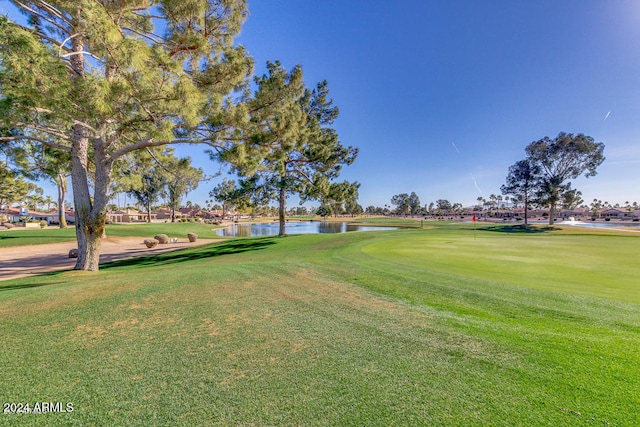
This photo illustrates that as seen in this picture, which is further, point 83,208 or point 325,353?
point 83,208

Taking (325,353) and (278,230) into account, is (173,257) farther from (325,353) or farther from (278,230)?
(278,230)

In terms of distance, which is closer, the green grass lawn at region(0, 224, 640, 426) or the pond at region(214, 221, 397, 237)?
the green grass lawn at region(0, 224, 640, 426)

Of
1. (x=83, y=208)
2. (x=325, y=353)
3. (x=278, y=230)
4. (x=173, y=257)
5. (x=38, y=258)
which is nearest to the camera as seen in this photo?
(x=325, y=353)

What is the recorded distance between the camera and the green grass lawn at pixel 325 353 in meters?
2.25

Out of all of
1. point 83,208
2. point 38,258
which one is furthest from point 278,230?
point 83,208

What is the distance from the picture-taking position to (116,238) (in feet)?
82.4

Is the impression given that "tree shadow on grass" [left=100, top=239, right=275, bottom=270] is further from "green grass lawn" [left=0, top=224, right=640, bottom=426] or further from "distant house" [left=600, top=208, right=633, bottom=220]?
"distant house" [left=600, top=208, right=633, bottom=220]

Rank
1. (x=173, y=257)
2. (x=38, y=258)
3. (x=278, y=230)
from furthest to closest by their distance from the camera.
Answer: (x=278, y=230)
(x=38, y=258)
(x=173, y=257)

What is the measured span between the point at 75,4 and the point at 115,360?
806 cm

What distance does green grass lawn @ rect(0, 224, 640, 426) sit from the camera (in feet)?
7.37

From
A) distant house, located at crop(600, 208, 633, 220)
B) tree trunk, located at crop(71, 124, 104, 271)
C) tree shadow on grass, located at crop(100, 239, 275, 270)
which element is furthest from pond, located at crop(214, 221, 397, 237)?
distant house, located at crop(600, 208, 633, 220)

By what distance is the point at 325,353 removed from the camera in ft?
10.4

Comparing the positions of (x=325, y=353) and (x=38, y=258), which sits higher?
(x=325, y=353)

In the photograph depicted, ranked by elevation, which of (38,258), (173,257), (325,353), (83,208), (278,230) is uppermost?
(83,208)
